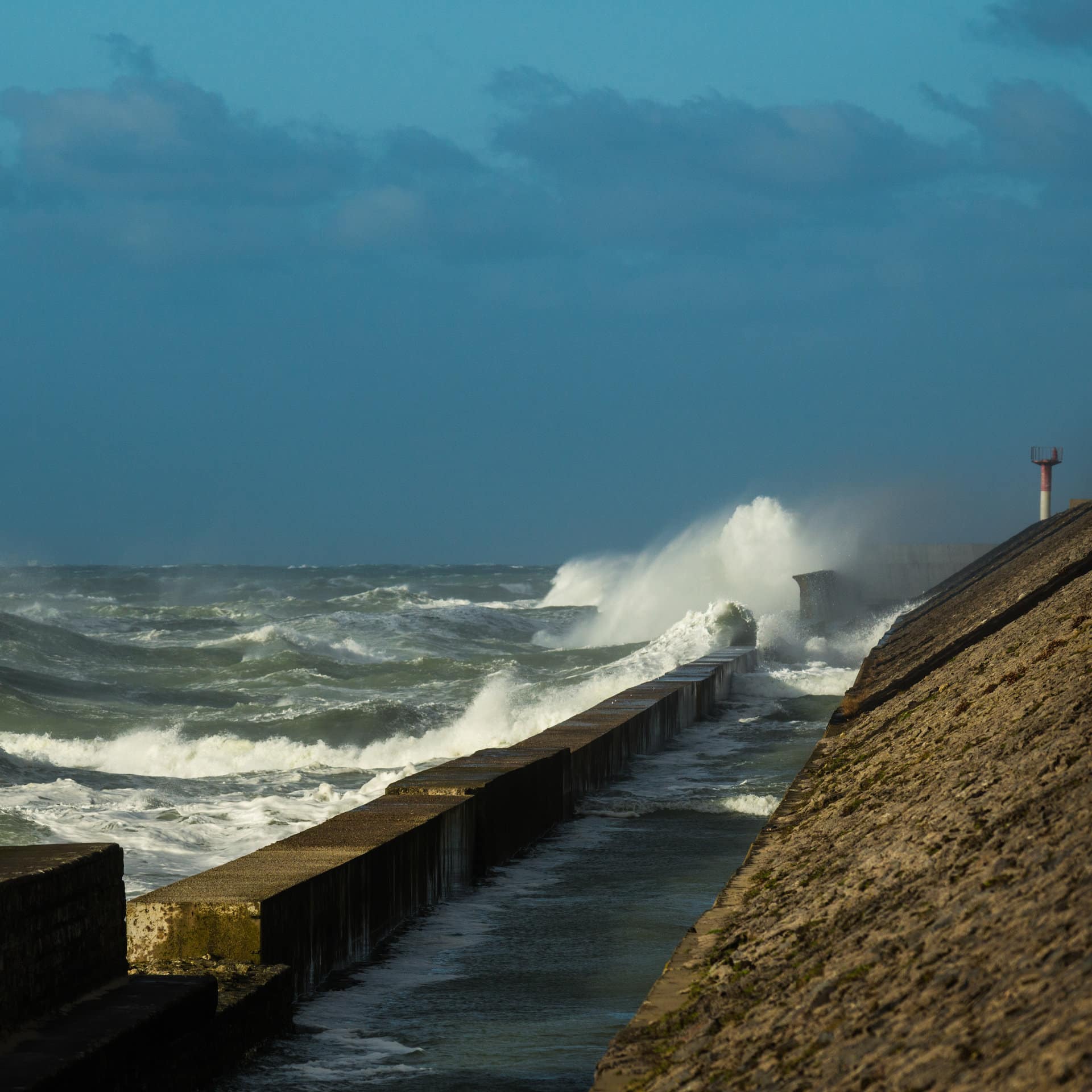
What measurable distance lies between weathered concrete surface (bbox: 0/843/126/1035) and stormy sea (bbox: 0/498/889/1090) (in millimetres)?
537

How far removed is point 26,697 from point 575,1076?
60.1 ft

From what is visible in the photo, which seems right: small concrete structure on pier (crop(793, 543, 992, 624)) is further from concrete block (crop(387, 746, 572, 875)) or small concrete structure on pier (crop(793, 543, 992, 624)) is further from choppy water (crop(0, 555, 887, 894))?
concrete block (crop(387, 746, 572, 875))

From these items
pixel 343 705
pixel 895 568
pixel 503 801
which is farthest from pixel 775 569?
pixel 503 801

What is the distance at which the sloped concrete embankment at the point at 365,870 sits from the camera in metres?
4.06

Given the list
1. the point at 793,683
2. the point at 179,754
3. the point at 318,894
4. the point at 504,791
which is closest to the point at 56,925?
the point at 318,894

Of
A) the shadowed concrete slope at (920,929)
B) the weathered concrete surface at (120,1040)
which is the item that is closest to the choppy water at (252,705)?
the weathered concrete surface at (120,1040)

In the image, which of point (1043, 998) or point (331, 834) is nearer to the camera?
point (1043, 998)

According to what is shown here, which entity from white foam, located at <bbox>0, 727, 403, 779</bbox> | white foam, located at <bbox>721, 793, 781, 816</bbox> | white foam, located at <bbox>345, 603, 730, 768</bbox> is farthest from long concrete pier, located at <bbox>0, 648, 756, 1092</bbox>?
white foam, located at <bbox>345, 603, 730, 768</bbox>

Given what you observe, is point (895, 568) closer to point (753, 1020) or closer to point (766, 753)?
point (766, 753)

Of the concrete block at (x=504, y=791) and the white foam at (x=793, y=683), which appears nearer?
the concrete block at (x=504, y=791)

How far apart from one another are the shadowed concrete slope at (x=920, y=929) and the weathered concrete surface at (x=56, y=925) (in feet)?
4.07

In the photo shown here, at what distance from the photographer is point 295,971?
425 cm

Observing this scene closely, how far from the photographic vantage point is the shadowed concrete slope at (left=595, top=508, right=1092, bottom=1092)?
2.07 meters

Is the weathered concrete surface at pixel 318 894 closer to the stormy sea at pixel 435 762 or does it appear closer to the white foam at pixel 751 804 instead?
the stormy sea at pixel 435 762
